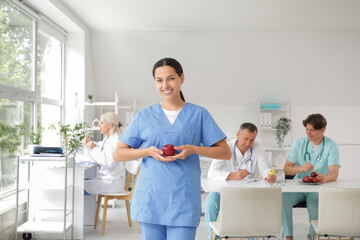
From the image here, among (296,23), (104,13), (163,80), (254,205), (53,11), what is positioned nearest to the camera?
(163,80)

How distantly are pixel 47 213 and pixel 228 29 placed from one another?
3.98 meters

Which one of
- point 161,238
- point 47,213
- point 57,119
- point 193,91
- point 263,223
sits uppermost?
point 193,91

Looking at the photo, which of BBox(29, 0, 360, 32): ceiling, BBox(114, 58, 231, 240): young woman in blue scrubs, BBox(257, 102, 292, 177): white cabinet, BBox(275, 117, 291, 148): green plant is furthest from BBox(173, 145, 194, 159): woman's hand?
BBox(275, 117, 291, 148): green plant

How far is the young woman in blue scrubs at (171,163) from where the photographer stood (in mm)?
1678

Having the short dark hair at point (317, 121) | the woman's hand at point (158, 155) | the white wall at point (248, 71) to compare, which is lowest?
the woman's hand at point (158, 155)

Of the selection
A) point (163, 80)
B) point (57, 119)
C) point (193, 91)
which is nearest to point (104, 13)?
point (57, 119)

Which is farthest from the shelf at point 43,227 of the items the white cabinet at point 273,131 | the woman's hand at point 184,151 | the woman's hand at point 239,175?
the white cabinet at point 273,131

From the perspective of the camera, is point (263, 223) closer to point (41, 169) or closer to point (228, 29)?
point (41, 169)

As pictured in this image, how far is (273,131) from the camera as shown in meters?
7.27

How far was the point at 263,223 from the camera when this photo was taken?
2.77 meters

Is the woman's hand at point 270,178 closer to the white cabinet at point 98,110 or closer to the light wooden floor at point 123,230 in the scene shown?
the light wooden floor at point 123,230

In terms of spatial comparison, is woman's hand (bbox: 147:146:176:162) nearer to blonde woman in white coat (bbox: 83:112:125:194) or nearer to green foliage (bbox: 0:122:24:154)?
blonde woman in white coat (bbox: 83:112:125:194)

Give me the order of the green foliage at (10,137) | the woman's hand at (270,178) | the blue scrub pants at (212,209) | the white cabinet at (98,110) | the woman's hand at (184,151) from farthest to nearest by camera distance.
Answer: the white cabinet at (98,110) → the green foliage at (10,137) → the blue scrub pants at (212,209) → the woman's hand at (270,178) → the woman's hand at (184,151)

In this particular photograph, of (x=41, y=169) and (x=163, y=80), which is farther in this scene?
(x=41, y=169)
